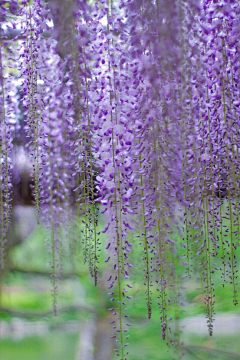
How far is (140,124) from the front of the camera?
4.18ft

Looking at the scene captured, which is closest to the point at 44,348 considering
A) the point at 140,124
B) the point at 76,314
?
the point at 76,314

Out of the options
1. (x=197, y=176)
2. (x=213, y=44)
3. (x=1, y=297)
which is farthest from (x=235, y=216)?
(x=1, y=297)

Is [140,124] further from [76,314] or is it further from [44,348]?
[44,348]

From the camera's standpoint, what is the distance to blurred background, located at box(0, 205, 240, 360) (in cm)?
158

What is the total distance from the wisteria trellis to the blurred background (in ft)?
0.27

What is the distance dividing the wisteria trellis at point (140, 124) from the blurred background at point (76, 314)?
0.27 ft

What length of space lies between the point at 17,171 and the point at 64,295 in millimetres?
737

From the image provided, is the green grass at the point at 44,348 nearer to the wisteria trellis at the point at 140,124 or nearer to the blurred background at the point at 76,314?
the blurred background at the point at 76,314

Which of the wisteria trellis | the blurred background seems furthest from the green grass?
the wisteria trellis

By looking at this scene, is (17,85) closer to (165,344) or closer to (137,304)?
(137,304)

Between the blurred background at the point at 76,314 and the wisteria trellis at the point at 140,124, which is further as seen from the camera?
the blurred background at the point at 76,314

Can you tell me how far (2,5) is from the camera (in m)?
1.48


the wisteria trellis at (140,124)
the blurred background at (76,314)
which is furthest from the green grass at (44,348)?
the wisteria trellis at (140,124)

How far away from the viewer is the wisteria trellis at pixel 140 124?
1.26m
